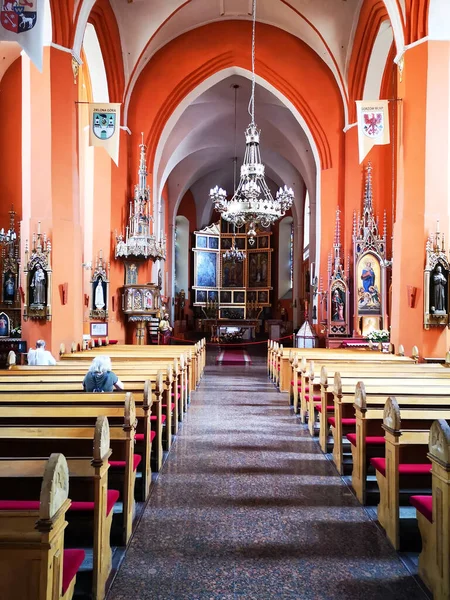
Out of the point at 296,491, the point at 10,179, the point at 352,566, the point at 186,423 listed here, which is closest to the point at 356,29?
the point at 10,179

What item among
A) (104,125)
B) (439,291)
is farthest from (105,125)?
(439,291)

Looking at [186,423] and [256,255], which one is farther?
[256,255]

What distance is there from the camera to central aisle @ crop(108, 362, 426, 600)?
8.77 ft

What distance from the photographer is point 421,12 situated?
368 inches

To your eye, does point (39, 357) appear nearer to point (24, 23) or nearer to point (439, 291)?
point (24, 23)

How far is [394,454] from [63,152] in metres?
8.66

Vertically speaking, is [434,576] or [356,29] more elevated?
[356,29]

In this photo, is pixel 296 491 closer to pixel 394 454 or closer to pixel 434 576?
pixel 394 454

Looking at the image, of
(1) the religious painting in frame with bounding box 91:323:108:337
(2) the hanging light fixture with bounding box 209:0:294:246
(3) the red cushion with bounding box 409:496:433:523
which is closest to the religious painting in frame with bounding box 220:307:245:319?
(1) the religious painting in frame with bounding box 91:323:108:337

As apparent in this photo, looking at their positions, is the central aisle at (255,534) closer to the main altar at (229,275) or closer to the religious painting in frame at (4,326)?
the religious painting in frame at (4,326)

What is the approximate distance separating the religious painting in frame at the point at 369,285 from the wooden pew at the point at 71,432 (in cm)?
1076

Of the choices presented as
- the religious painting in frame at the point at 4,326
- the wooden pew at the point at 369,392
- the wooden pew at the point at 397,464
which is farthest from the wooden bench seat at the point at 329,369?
the religious painting in frame at the point at 4,326

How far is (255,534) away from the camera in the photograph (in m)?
3.31

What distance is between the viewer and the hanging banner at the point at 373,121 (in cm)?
1005
